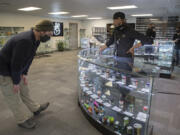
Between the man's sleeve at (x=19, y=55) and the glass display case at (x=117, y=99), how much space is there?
0.96 meters

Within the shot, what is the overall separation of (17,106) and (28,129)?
0.42 m

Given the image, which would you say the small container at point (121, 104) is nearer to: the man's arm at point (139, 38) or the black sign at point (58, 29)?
the man's arm at point (139, 38)

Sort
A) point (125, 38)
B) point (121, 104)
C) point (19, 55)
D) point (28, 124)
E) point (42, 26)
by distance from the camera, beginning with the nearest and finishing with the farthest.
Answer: point (19, 55), point (42, 26), point (121, 104), point (28, 124), point (125, 38)

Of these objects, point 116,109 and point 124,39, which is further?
point 124,39

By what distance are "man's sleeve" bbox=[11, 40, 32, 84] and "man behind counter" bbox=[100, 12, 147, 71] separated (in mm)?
1344

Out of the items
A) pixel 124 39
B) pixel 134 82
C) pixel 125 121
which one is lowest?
pixel 125 121

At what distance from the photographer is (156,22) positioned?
27.3 ft

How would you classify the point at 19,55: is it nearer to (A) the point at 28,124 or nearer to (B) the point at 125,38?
(A) the point at 28,124

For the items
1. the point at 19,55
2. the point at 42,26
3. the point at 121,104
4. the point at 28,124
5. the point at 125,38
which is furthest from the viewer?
the point at 125,38

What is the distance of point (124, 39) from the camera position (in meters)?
2.23

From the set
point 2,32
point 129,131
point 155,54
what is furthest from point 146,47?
point 2,32

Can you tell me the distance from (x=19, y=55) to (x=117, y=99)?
1.46m

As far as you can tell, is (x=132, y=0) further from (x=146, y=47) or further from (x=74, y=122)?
(x=74, y=122)

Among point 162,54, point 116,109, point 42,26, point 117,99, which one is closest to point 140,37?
point 117,99
